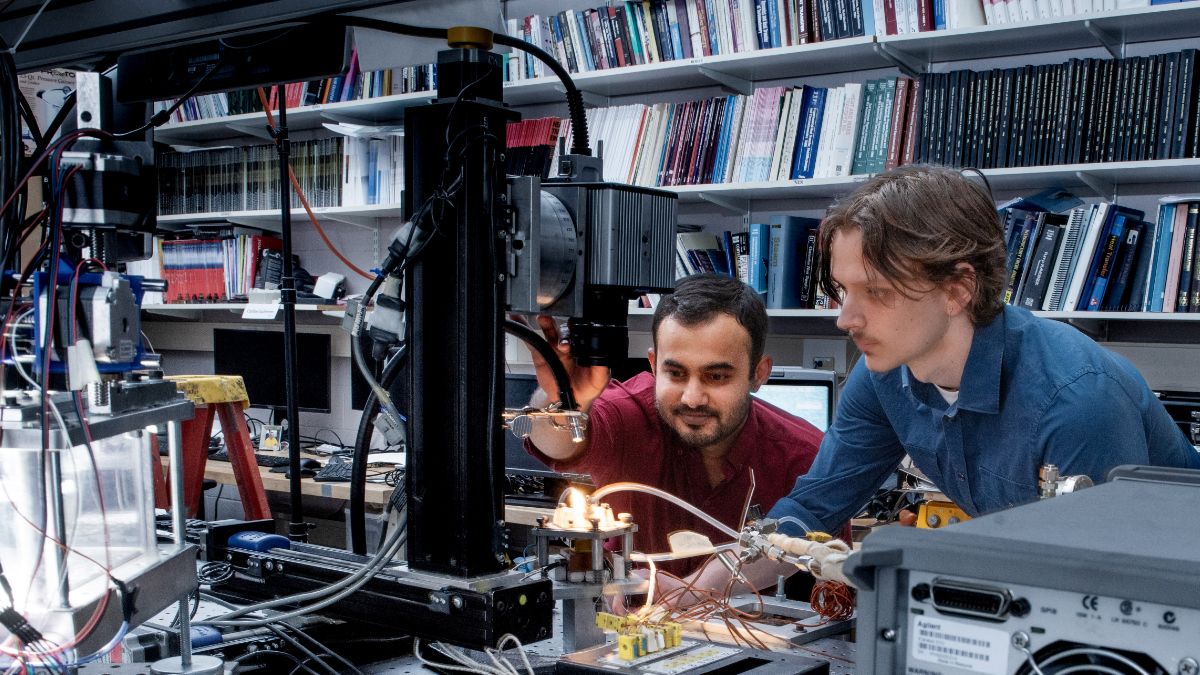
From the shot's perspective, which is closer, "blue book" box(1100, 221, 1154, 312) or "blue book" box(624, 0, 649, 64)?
"blue book" box(1100, 221, 1154, 312)

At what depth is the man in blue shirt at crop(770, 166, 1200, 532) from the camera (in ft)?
4.54

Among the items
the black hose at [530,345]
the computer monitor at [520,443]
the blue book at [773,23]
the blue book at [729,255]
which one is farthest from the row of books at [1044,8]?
the black hose at [530,345]

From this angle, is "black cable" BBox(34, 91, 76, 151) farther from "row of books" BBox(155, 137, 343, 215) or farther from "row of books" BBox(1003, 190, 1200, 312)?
"row of books" BBox(155, 137, 343, 215)

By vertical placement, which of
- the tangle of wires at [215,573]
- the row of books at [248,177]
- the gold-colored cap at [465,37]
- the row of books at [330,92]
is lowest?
the tangle of wires at [215,573]

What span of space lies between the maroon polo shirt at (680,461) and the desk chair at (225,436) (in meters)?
1.47

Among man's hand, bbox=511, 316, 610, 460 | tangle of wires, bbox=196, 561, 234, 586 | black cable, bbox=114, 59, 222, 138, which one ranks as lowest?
tangle of wires, bbox=196, 561, 234, 586

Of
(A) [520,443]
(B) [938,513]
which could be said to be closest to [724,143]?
(A) [520,443]

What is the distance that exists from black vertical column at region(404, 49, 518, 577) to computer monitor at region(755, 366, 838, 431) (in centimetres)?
195

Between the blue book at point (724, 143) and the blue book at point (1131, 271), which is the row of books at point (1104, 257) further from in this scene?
the blue book at point (724, 143)

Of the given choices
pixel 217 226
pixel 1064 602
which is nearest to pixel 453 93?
pixel 1064 602

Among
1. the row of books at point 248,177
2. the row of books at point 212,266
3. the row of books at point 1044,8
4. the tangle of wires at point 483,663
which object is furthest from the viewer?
the row of books at point 212,266

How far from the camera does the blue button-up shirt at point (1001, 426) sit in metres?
1.32

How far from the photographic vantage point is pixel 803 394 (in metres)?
2.92

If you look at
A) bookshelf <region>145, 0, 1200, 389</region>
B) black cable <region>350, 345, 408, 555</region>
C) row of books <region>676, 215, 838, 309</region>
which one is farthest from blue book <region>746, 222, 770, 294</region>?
black cable <region>350, 345, 408, 555</region>
